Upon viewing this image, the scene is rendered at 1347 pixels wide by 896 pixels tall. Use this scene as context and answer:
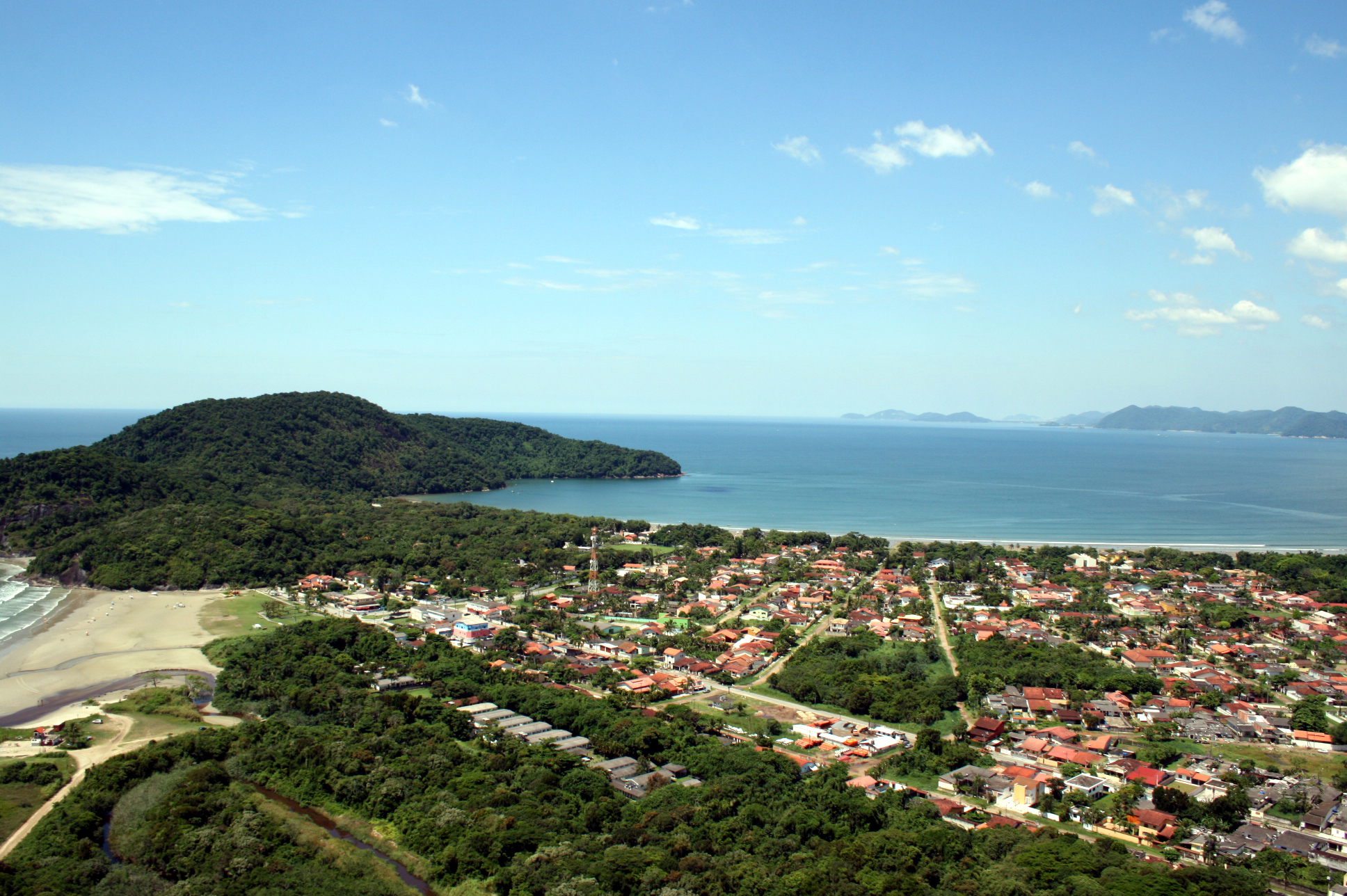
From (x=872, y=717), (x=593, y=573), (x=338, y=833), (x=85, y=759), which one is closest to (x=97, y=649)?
(x=85, y=759)

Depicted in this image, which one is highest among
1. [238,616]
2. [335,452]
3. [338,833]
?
[335,452]

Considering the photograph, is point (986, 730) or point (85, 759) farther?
point (986, 730)

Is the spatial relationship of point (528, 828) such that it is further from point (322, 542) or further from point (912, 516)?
point (912, 516)

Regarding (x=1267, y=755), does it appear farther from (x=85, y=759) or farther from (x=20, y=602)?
(x=20, y=602)

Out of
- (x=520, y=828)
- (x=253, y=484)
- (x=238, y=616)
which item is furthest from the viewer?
(x=253, y=484)

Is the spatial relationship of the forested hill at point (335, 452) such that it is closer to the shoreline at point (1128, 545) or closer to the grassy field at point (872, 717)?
the shoreline at point (1128, 545)

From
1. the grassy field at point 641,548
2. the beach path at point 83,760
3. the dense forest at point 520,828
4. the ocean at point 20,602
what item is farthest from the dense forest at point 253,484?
the dense forest at point 520,828

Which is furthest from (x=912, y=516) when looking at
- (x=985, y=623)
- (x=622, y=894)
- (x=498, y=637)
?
(x=622, y=894)

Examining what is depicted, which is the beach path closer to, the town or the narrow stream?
the narrow stream
